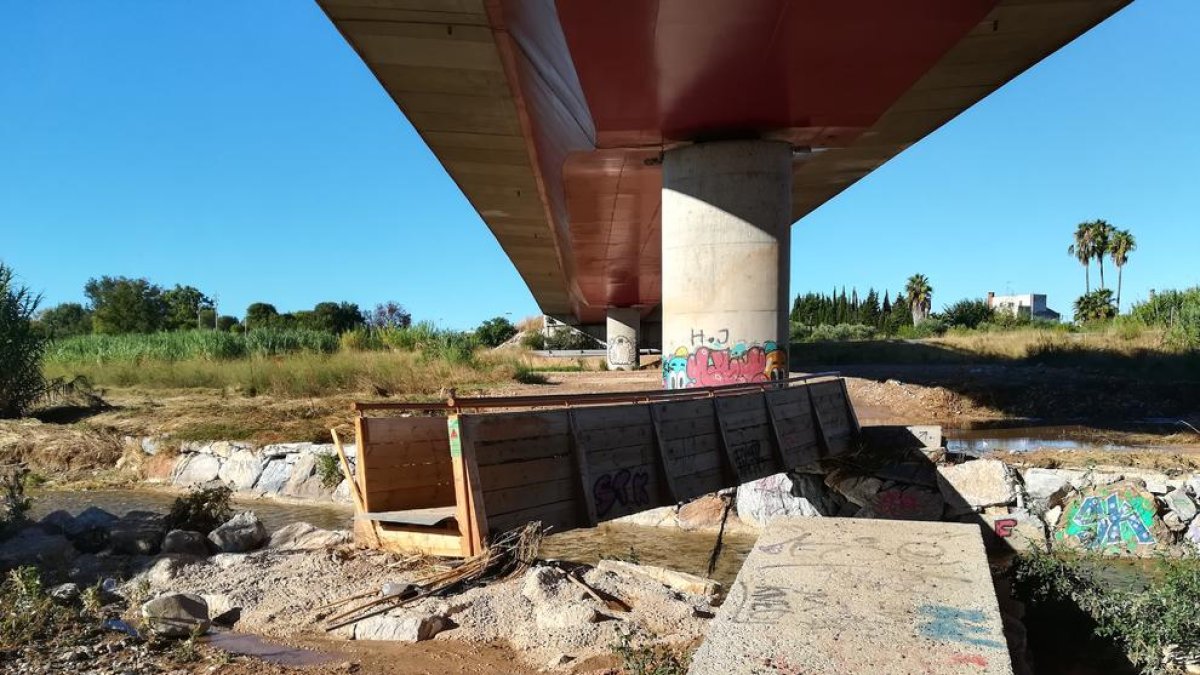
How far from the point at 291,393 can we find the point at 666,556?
17104mm

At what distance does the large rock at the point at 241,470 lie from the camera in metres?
16.6

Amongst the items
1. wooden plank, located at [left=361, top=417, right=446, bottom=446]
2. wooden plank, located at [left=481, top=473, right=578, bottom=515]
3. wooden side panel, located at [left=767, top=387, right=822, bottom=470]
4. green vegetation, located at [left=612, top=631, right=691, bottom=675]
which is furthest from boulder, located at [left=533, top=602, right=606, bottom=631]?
wooden side panel, located at [left=767, top=387, right=822, bottom=470]

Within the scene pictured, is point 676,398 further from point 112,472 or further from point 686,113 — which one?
point 112,472

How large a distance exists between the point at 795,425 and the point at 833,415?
5.76 feet

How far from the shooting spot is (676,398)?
9.62m

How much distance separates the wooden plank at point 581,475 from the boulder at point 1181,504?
29.6ft

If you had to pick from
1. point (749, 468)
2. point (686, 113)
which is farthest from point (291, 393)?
point (749, 468)

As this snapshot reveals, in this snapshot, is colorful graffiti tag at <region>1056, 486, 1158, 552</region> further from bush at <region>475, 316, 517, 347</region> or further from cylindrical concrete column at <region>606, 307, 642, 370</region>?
bush at <region>475, 316, 517, 347</region>

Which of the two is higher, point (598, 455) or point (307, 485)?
point (598, 455)

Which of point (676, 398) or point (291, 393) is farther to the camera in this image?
point (291, 393)

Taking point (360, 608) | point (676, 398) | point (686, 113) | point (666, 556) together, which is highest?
point (686, 113)

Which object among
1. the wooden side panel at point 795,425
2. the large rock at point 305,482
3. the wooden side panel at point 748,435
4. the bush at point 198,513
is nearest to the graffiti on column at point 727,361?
the wooden side panel at point 795,425

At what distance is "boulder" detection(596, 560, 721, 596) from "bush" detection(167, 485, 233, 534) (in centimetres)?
511

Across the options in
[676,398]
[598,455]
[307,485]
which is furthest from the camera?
[307,485]
